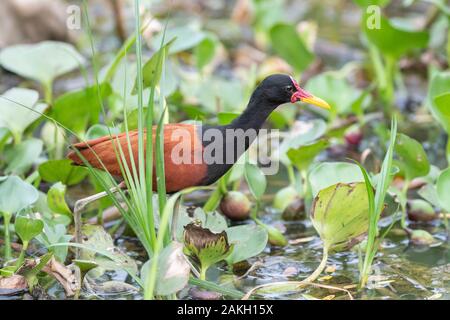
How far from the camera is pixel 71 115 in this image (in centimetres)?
485

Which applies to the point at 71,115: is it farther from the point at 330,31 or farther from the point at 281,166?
the point at 330,31

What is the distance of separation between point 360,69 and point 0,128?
3427 mm

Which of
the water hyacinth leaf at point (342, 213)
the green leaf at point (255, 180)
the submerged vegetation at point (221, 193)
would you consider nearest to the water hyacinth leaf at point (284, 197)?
the submerged vegetation at point (221, 193)

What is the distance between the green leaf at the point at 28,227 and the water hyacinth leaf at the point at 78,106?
4.15ft

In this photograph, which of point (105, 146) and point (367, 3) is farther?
point (367, 3)

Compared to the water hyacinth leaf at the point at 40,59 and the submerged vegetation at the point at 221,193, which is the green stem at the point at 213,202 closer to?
the submerged vegetation at the point at 221,193

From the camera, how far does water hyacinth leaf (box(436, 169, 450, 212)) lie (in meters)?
3.90

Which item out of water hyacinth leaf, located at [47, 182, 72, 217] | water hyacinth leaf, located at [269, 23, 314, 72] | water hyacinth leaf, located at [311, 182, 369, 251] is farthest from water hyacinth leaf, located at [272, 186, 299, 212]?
water hyacinth leaf, located at [269, 23, 314, 72]

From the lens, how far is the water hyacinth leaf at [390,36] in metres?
5.72

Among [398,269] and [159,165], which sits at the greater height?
[159,165]

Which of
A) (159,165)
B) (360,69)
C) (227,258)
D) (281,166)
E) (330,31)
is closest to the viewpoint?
(159,165)

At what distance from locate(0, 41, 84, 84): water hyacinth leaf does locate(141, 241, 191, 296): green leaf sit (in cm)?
208
